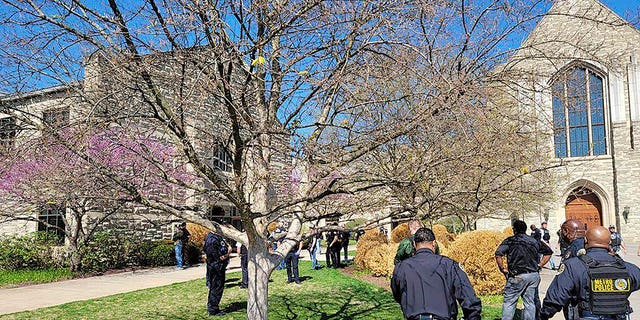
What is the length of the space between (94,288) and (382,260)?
7545 mm

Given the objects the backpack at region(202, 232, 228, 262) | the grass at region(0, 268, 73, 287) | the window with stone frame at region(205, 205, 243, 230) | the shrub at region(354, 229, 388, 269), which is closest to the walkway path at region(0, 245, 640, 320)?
the grass at region(0, 268, 73, 287)

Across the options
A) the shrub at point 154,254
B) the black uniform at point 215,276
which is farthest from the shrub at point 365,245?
the black uniform at point 215,276

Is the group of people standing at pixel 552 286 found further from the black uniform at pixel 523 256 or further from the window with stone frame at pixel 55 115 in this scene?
the window with stone frame at pixel 55 115

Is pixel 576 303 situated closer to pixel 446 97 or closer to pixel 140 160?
pixel 446 97

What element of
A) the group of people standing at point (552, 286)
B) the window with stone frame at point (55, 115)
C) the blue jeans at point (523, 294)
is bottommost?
the blue jeans at point (523, 294)

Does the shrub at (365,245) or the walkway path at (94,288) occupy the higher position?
the shrub at (365,245)

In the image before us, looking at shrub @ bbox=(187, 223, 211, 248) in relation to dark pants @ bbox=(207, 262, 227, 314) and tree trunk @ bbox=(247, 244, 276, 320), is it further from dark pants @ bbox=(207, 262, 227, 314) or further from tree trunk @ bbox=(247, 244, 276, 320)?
tree trunk @ bbox=(247, 244, 276, 320)

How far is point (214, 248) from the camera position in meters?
9.28

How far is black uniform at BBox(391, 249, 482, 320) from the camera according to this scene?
4141 mm

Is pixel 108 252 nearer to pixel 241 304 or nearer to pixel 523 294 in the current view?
pixel 241 304

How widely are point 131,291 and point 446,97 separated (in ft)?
34.3

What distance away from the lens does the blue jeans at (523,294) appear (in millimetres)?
7127

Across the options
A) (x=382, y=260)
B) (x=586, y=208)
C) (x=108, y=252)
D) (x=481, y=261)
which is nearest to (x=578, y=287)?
(x=481, y=261)

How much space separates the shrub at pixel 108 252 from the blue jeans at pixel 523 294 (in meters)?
13.2
